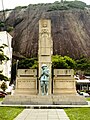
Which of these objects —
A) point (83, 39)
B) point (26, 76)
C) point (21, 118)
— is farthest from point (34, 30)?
point (21, 118)

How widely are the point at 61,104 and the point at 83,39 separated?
66882mm

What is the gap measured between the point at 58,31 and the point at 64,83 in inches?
2494

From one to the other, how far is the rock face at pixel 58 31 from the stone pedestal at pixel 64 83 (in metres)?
57.1

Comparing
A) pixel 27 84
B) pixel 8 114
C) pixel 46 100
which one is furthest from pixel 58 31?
pixel 8 114

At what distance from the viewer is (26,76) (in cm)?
2275

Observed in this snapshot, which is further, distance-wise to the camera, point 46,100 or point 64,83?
point 64,83

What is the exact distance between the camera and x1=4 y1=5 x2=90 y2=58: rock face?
8144 centimetres

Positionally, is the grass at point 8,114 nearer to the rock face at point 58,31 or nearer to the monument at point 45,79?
the monument at point 45,79

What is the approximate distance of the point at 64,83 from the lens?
2241 centimetres

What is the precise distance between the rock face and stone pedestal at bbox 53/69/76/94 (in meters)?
57.1

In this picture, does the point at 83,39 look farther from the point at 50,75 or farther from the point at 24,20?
the point at 50,75

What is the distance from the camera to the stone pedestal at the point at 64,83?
22281 mm

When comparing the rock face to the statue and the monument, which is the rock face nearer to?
the monument

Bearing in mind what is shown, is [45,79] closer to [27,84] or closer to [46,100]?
[27,84]
